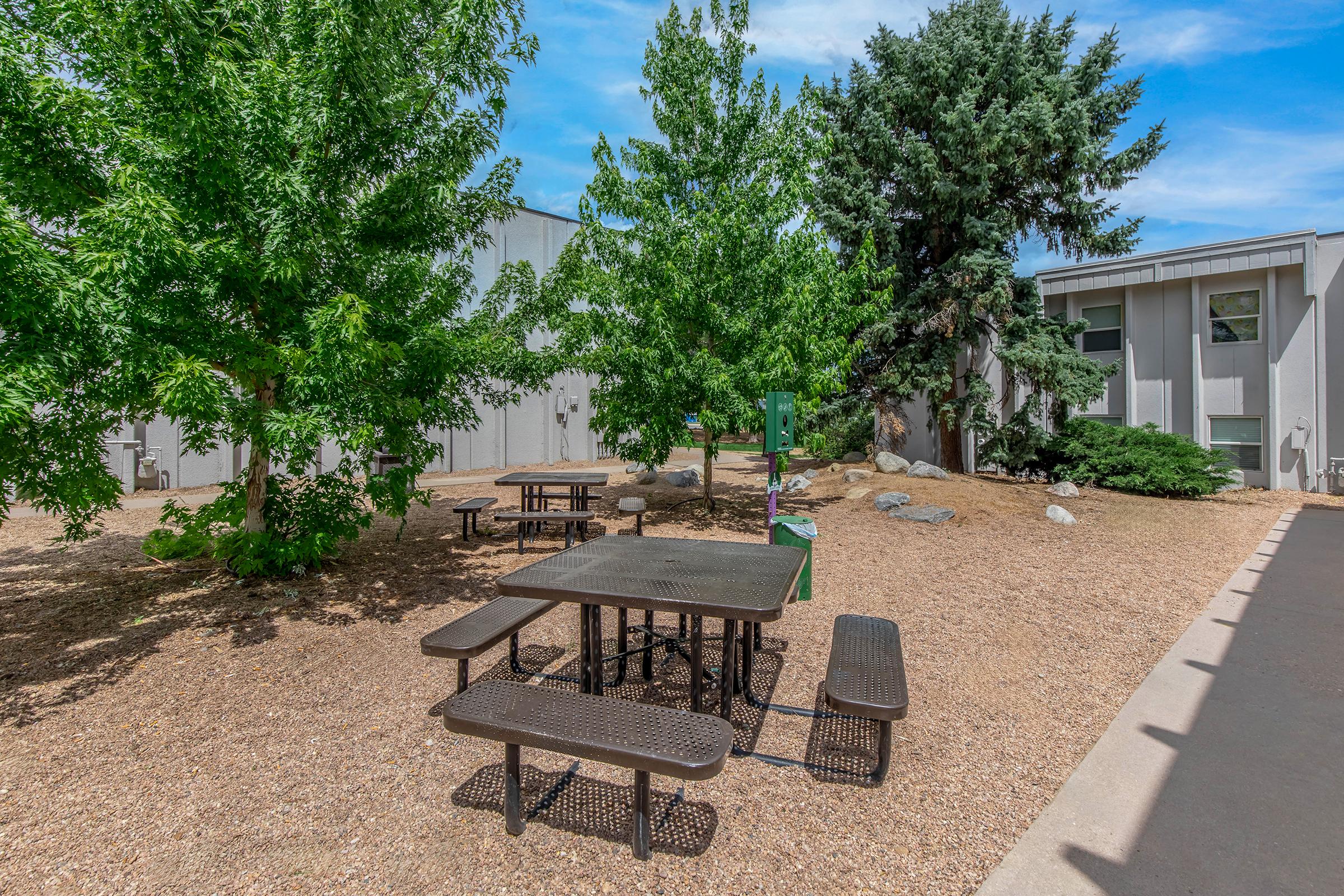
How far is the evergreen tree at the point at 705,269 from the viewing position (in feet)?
26.8

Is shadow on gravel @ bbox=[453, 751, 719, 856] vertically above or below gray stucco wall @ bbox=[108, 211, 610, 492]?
below

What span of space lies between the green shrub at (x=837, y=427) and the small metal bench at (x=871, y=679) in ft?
17.2

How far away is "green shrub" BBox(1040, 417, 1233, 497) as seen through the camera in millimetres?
11602

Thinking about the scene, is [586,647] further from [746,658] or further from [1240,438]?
[1240,438]

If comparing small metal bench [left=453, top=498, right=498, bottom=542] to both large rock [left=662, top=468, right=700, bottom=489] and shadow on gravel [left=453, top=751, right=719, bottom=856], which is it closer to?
shadow on gravel [left=453, top=751, right=719, bottom=856]

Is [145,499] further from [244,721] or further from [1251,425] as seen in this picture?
[1251,425]

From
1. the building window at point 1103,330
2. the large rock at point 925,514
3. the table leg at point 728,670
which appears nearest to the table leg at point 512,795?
the table leg at point 728,670

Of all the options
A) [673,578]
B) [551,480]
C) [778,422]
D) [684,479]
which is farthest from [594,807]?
[684,479]

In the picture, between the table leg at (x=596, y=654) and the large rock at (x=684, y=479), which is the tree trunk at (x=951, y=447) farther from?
the table leg at (x=596, y=654)

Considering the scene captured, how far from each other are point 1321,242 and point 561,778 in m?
17.8

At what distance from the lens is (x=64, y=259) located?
140 inches

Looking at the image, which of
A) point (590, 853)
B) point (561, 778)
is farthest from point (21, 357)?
point (590, 853)

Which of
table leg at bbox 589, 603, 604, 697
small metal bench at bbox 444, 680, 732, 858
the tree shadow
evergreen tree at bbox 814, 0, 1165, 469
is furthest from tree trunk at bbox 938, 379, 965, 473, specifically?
small metal bench at bbox 444, 680, 732, 858

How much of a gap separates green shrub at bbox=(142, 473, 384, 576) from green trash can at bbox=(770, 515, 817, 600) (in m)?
3.48
